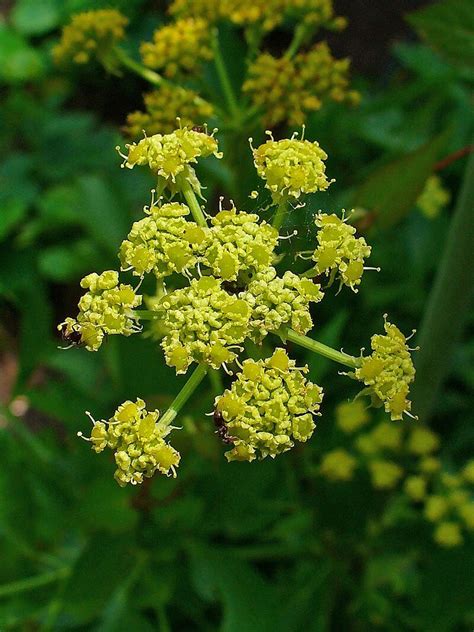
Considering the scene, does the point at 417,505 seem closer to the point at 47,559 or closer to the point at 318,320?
the point at 318,320

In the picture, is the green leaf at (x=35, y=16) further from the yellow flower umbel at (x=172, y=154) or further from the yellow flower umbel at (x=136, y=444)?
the yellow flower umbel at (x=136, y=444)

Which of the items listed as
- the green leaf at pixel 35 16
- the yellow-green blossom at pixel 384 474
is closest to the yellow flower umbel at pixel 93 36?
the yellow-green blossom at pixel 384 474

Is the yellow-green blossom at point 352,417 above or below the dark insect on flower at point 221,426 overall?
below

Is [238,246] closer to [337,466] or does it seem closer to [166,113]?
[166,113]

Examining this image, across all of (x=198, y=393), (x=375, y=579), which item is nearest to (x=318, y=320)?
(x=375, y=579)

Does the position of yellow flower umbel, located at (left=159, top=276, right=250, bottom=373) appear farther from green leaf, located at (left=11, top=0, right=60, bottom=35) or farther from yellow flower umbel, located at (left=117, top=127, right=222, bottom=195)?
green leaf, located at (left=11, top=0, right=60, bottom=35)

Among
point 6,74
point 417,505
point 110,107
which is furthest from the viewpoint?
point 110,107

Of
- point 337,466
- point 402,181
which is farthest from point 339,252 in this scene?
point 337,466
